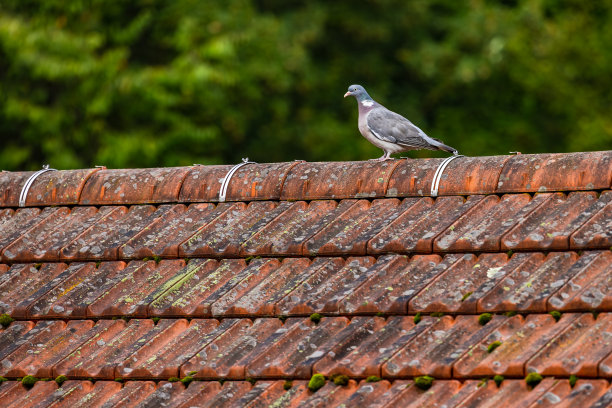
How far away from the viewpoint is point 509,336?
379cm

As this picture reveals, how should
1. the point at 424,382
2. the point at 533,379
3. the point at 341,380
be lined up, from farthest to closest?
the point at 341,380
the point at 424,382
the point at 533,379

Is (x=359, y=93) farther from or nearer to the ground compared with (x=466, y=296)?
farther from the ground

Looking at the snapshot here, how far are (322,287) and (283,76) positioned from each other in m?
20.4

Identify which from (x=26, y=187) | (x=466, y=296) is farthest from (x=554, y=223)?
(x=26, y=187)

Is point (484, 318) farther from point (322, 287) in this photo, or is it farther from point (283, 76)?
point (283, 76)

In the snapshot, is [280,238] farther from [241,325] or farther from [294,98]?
[294,98]

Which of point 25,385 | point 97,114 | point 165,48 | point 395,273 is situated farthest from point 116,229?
point 165,48

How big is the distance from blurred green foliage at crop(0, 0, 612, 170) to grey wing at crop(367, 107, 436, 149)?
14144 millimetres

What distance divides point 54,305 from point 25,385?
45 centimetres

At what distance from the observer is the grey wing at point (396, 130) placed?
6730 mm

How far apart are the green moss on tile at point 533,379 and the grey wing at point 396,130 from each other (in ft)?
10.2

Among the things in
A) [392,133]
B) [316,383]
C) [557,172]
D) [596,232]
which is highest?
[392,133]

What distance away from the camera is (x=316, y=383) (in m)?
3.85

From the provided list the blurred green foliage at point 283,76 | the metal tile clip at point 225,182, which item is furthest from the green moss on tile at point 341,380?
the blurred green foliage at point 283,76
